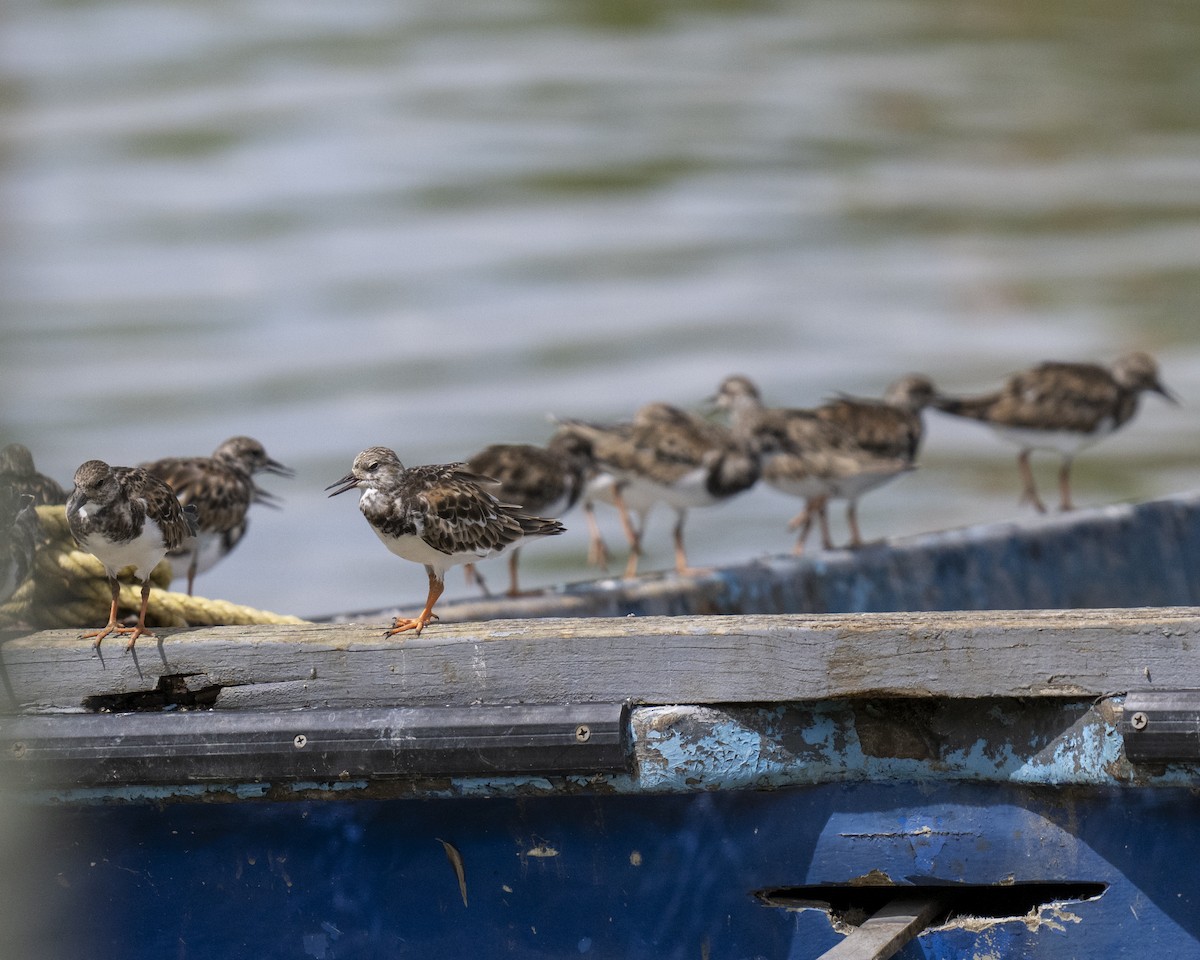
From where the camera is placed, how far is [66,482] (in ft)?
40.7

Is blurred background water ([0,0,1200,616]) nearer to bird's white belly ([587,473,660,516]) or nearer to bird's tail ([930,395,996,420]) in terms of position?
bird's tail ([930,395,996,420])

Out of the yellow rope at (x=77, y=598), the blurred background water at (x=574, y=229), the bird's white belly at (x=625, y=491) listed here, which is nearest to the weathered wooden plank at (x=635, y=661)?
the yellow rope at (x=77, y=598)

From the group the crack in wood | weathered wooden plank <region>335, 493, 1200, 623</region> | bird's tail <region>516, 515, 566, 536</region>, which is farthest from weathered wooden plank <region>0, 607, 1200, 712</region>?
weathered wooden plank <region>335, 493, 1200, 623</region>

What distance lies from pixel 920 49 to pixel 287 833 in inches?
919

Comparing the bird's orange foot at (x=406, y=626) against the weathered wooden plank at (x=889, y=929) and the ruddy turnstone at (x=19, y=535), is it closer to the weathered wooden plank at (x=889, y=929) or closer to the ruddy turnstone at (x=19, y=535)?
the ruddy turnstone at (x=19, y=535)

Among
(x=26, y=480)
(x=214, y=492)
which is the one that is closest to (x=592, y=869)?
(x=26, y=480)

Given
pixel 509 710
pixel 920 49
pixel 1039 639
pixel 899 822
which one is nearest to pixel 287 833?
pixel 509 710

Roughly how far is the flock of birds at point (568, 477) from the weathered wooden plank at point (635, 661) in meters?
0.10

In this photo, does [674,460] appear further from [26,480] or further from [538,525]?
[26,480]

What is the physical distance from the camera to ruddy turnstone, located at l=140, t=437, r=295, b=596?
5.26 metres

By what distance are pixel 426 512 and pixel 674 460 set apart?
3.38 m

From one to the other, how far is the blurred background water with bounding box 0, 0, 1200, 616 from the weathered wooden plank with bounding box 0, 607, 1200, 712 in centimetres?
711

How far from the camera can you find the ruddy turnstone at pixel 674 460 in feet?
23.5

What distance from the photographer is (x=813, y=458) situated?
7.37 meters
